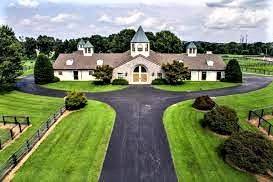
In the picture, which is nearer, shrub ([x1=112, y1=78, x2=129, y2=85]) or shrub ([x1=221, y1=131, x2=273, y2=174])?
shrub ([x1=221, y1=131, x2=273, y2=174])

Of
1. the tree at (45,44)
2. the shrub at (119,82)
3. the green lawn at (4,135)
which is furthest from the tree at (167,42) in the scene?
the green lawn at (4,135)

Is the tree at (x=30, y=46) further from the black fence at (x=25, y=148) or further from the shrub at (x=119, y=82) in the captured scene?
the black fence at (x=25, y=148)

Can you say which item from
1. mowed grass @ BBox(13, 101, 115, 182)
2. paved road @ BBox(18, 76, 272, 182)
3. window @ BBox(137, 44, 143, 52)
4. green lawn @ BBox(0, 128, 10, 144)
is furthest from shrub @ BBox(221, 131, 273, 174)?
window @ BBox(137, 44, 143, 52)

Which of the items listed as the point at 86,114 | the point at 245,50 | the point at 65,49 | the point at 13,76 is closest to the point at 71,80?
the point at 13,76

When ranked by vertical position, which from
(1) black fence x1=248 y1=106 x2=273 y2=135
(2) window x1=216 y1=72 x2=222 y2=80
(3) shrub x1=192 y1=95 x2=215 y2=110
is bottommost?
(1) black fence x1=248 y1=106 x2=273 y2=135

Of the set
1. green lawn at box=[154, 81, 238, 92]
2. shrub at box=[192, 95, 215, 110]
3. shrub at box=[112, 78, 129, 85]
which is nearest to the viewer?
shrub at box=[192, 95, 215, 110]

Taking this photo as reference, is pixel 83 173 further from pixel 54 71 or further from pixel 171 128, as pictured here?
pixel 54 71

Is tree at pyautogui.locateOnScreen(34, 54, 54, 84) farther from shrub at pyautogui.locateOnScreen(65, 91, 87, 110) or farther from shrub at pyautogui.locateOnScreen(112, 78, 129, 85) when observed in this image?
shrub at pyautogui.locateOnScreen(65, 91, 87, 110)
